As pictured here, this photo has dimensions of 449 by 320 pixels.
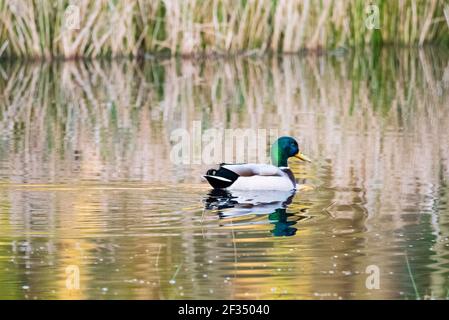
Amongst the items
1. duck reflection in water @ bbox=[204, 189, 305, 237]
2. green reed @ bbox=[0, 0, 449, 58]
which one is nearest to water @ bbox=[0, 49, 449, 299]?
duck reflection in water @ bbox=[204, 189, 305, 237]

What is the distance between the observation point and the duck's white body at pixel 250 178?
10.9 m

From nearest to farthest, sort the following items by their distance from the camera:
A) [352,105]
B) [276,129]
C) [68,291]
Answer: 1. [68,291]
2. [276,129]
3. [352,105]

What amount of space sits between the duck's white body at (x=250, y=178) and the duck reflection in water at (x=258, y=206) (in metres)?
0.04

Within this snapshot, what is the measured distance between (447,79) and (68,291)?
42.3 feet

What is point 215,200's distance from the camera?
34.7 ft

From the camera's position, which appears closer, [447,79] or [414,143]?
[414,143]

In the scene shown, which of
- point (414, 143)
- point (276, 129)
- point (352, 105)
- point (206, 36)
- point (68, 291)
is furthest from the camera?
point (206, 36)

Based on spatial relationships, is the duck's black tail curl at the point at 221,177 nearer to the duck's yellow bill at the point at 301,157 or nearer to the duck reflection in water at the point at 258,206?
the duck reflection in water at the point at 258,206

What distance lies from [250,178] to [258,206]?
2.01 ft

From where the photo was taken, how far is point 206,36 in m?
22.5

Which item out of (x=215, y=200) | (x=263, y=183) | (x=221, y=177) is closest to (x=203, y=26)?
(x=263, y=183)

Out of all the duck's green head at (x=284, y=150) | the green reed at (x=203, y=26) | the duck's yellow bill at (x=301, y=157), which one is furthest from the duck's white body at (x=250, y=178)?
the green reed at (x=203, y=26)
